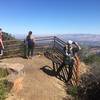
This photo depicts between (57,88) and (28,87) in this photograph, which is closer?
(28,87)

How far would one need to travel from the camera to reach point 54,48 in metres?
22.0

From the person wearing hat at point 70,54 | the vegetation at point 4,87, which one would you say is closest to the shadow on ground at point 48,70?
the person wearing hat at point 70,54

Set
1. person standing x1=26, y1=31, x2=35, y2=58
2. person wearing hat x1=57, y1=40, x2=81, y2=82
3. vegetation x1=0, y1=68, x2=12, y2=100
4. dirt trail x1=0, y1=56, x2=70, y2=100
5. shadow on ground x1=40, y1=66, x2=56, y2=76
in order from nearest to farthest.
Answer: vegetation x1=0, y1=68, x2=12, y2=100 → dirt trail x1=0, y1=56, x2=70, y2=100 → person wearing hat x1=57, y1=40, x2=81, y2=82 → shadow on ground x1=40, y1=66, x2=56, y2=76 → person standing x1=26, y1=31, x2=35, y2=58

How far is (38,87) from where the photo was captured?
13.9 m

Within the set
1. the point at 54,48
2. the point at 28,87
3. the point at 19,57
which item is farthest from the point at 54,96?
the point at 54,48

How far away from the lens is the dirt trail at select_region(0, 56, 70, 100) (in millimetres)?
12688

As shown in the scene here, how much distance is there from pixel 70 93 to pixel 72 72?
1910mm

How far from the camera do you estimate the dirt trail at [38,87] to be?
12.7 metres

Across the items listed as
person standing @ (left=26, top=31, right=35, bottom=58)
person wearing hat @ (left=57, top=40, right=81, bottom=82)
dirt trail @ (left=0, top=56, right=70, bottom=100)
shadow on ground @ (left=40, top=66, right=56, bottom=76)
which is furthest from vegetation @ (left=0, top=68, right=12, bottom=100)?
person standing @ (left=26, top=31, right=35, bottom=58)

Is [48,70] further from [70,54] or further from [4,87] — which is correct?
[4,87]

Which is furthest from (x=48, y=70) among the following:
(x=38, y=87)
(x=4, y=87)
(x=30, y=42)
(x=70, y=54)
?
(x=4, y=87)

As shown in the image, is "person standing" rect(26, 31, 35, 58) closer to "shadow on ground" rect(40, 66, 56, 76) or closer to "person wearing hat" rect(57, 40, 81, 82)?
"shadow on ground" rect(40, 66, 56, 76)

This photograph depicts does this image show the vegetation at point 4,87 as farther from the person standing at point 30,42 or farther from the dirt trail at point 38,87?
the person standing at point 30,42

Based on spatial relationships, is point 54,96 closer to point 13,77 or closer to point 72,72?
point 13,77
